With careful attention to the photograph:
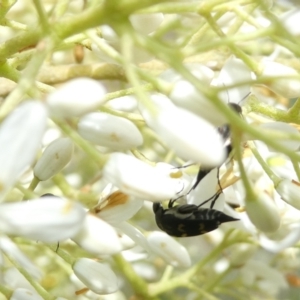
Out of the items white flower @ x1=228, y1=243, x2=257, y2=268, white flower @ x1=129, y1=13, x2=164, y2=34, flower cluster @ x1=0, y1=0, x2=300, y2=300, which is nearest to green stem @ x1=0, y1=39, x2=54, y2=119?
flower cluster @ x1=0, y1=0, x2=300, y2=300

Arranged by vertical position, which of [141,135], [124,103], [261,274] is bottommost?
[261,274]

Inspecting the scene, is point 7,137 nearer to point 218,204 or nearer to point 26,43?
point 26,43

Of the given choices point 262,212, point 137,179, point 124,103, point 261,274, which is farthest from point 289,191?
point 261,274

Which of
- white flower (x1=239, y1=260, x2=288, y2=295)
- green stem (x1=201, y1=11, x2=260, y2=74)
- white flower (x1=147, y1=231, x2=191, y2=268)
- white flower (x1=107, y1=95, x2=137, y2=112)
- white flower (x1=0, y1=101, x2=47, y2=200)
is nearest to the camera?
white flower (x1=0, y1=101, x2=47, y2=200)

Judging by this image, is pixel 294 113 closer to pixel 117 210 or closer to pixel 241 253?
pixel 117 210

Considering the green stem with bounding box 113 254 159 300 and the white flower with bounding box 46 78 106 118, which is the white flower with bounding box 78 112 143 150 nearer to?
the white flower with bounding box 46 78 106 118

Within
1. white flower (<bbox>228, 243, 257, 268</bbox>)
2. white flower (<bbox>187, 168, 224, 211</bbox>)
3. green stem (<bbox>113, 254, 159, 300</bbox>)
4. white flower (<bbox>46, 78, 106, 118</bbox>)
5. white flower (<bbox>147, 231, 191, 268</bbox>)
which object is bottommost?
white flower (<bbox>228, 243, 257, 268</bbox>)

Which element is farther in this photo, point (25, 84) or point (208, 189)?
point (208, 189)

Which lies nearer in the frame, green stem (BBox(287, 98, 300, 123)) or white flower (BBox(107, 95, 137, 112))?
green stem (BBox(287, 98, 300, 123))
